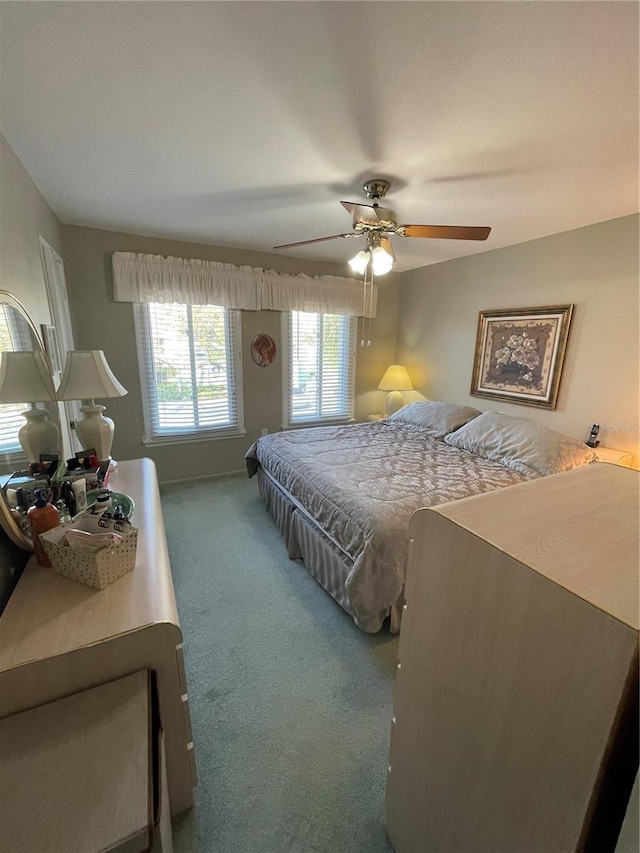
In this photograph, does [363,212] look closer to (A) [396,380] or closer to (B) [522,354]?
(B) [522,354]

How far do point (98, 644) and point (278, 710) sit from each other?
99cm

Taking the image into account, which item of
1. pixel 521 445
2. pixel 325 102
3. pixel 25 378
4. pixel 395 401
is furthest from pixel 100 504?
pixel 395 401

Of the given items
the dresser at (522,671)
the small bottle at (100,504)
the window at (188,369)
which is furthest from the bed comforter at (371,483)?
the small bottle at (100,504)

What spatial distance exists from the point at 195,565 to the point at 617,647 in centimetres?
247

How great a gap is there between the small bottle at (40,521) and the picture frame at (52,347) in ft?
3.43

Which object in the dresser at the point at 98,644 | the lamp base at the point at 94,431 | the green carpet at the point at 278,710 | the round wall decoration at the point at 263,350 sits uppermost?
the round wall decoration at the point at 263,350

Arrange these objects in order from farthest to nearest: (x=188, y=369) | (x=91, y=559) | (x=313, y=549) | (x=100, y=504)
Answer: (x=188, y=369) < (x=313, y=549) < (x=100, y=504) < (x=91, y=559)

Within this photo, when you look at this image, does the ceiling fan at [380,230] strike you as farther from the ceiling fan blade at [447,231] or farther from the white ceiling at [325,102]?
the white ceiling at [325,102]

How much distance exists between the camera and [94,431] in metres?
2.04

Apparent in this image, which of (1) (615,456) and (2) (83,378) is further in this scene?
(1) (615,456)

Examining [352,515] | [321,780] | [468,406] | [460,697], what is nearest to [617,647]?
[460,697]

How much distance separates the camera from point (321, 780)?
130 cm

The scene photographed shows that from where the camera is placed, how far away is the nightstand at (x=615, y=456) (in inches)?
99.7

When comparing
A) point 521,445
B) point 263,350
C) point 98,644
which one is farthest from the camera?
point 263,350
